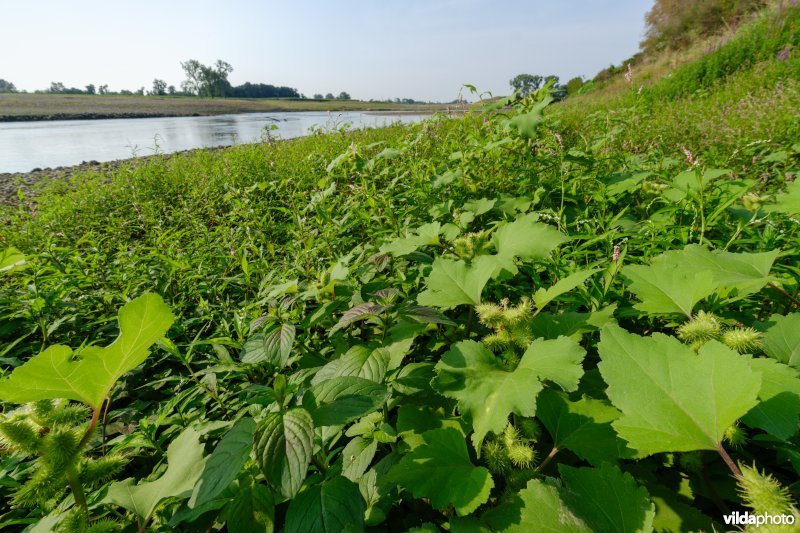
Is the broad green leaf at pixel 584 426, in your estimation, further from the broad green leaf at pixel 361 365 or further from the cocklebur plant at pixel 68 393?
the cocklebur plant at pixel 68 393

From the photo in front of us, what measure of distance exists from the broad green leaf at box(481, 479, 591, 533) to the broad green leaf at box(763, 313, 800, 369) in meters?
0.66

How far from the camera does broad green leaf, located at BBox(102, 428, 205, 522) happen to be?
877 mm

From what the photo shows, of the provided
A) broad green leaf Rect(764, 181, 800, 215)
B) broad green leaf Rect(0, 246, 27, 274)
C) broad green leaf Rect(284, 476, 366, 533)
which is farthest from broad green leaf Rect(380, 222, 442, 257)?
broad green leaf Rect(0, 246, 27, 274)

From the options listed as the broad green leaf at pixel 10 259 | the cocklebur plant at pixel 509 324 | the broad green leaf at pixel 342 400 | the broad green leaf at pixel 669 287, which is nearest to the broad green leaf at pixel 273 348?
the broad green leaf at pixel 342 400

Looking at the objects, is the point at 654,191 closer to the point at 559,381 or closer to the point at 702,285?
the point at 702,285

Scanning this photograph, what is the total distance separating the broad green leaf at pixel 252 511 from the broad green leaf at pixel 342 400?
10.1 inches

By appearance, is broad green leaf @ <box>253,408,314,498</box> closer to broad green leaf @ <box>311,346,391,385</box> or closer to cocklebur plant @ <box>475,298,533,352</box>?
broad green leaf @ <box>311,346,391,385</box>

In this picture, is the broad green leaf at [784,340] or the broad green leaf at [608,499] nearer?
the broad green leaf at [608,499]

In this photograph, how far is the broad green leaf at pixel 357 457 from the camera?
3.23 ft

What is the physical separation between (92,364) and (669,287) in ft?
4.82

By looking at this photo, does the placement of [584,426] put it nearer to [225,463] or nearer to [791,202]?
[225,463]

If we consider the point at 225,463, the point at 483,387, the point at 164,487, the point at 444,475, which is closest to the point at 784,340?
the point at 483,387

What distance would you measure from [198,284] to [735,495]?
267cm

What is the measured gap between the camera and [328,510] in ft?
2.61
